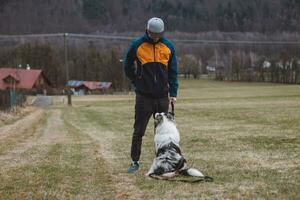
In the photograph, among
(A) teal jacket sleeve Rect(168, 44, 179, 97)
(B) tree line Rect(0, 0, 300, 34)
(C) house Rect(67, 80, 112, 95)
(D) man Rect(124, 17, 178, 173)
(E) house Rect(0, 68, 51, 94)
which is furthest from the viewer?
(B) tree line Rect(0, 0, 300, 34)

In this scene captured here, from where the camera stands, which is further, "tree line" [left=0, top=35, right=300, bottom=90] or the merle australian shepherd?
"tree line" [left=0, top=35, right=300, bottom=90]

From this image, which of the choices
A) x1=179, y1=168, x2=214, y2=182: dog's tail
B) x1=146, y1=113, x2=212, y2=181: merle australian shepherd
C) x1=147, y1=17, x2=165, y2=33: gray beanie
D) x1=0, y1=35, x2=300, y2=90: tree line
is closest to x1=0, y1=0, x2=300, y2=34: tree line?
x1=0, y1=35, x2=300, y2=90: tree line

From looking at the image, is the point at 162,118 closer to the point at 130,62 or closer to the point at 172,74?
the point at 172,74

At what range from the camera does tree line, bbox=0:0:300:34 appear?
121 metres

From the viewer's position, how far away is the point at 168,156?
7.49 m

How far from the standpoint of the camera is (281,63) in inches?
4119

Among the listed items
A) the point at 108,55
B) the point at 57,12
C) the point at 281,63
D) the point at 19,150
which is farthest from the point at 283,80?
the point at 19,150

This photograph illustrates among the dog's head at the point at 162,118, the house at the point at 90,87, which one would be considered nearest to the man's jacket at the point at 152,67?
the dog's head at the point at 162,118

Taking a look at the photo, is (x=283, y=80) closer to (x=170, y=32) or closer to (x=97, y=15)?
(x=170, y=32)

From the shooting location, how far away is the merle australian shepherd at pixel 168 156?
24.4 ft

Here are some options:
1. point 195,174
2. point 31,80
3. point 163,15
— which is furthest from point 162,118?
point 163,15

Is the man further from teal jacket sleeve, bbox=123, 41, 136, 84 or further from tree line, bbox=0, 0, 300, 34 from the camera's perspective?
tree line, bbox=0, 0, 300, 34

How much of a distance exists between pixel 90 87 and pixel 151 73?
359 ft

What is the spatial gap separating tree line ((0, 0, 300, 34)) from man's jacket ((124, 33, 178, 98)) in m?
108
